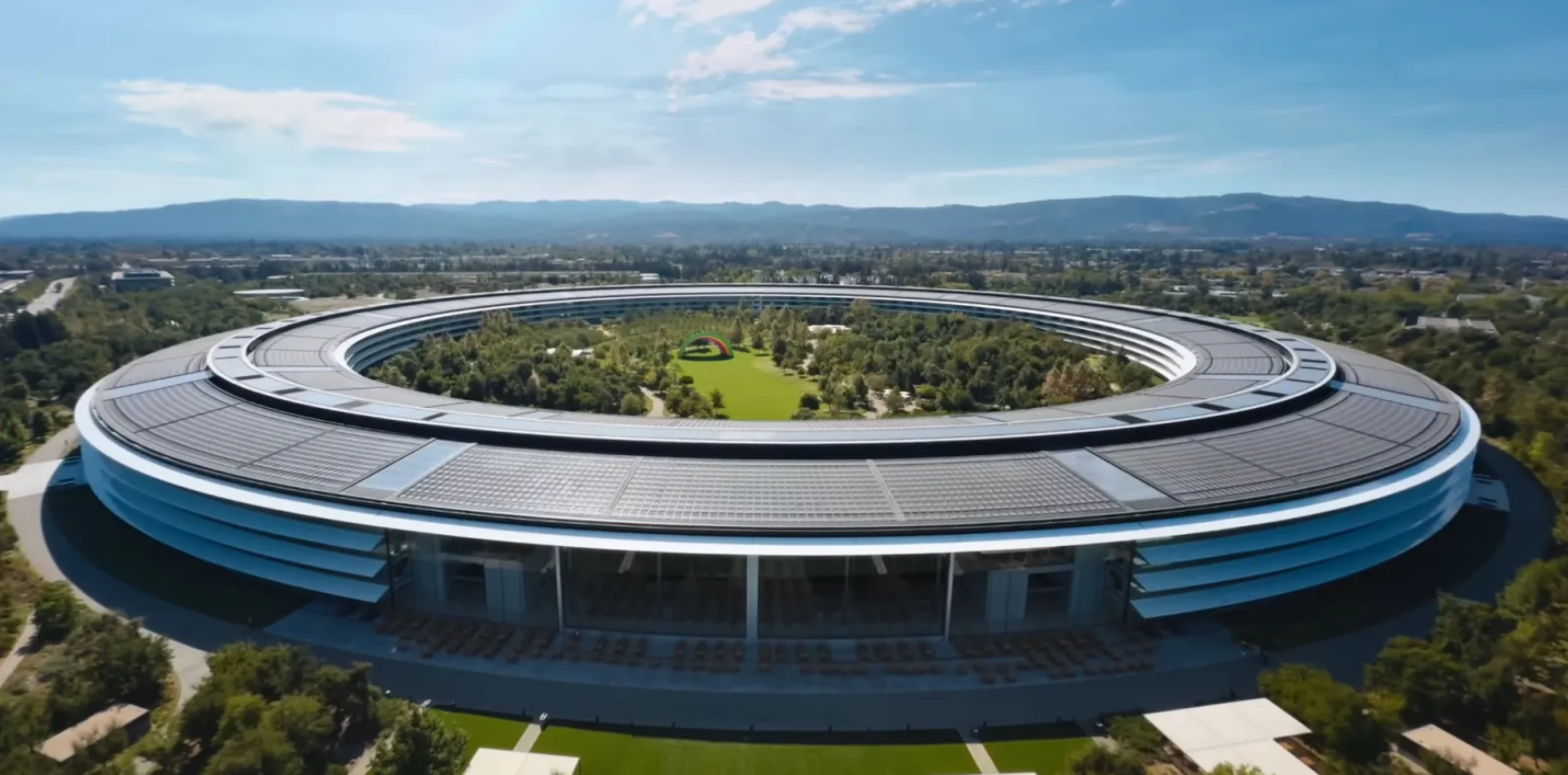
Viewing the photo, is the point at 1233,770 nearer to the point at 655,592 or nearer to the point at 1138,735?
the point at 1138,735

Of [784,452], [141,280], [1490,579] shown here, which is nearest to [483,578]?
[784,452]

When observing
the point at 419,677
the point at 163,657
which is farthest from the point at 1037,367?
the point at 163,657

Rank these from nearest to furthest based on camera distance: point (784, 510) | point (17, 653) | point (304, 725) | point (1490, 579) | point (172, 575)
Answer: point (304, 725) < point (17, 653) < point (784, 510) < point (172, 575) < point (1490, 579)

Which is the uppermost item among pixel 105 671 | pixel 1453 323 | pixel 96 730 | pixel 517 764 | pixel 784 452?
pixel 784 452

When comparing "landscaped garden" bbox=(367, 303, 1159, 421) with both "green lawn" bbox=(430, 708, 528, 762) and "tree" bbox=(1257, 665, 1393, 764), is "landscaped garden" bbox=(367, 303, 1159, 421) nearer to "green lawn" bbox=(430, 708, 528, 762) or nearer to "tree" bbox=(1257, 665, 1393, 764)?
"green lawn" bbox=(430, 708, 528, 762)

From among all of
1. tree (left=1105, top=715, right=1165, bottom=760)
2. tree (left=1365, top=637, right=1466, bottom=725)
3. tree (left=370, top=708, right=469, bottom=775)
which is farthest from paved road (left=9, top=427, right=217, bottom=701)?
tree (left=1365, top=637, right=1466, bottom=725)

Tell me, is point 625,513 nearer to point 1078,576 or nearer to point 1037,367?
point 1078,576

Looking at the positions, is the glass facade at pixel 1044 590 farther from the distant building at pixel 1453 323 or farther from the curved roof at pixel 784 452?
the distant building at pixel 1453 323
